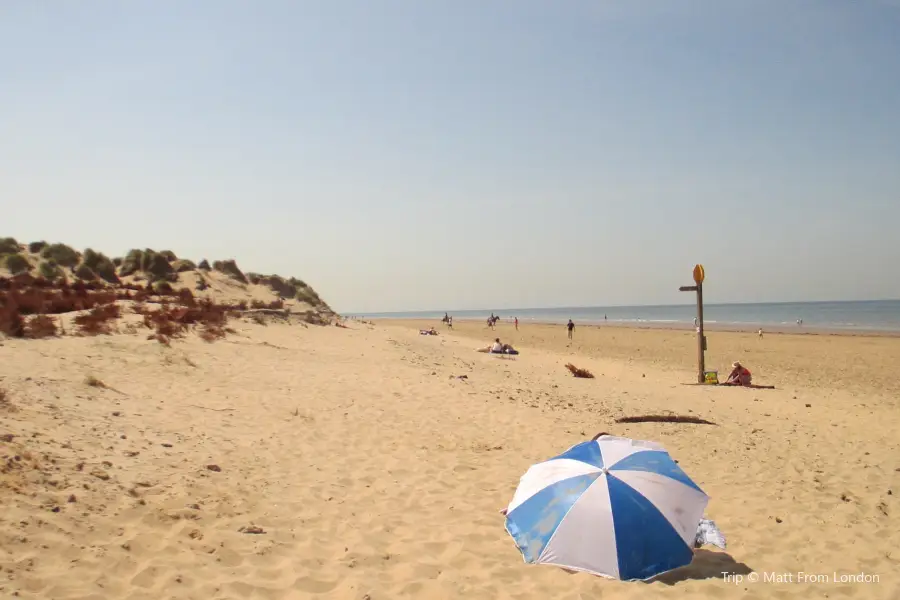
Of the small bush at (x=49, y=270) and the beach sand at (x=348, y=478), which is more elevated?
the small bush at (x=49, y=270)

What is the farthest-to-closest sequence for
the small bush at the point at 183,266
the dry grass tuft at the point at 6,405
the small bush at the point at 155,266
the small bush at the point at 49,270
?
the small bush at the point at 183,266 < the small bush at the point at 155,266 < the small bush at the point at 49,270 < the dry grass tuft at the point at 6,405

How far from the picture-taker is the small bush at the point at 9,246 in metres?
29.8

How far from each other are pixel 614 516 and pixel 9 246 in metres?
37.7

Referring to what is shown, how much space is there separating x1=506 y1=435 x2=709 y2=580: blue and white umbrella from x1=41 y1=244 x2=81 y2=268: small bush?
3414 centimetres

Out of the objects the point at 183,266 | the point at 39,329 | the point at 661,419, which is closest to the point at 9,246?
the point at 183,266

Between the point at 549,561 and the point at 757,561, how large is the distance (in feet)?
6.73

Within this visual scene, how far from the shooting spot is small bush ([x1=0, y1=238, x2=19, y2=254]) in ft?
97.8

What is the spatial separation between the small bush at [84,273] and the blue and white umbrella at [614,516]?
31.0 meters

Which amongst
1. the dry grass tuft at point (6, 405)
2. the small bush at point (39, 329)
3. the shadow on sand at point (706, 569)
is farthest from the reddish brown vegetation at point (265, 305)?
the shadow on sand at point (706, 569)

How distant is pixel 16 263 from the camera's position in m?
27.1

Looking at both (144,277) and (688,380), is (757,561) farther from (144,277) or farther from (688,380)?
(144,277)

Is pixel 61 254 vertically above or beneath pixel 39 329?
above

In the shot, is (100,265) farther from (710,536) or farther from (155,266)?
(710,536)

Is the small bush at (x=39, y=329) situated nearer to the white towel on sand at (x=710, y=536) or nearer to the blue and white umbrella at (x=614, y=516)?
the blue and white umbrella at (x=614, y=516)
